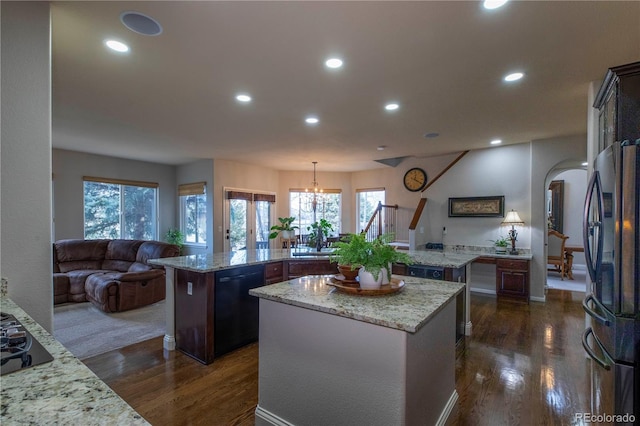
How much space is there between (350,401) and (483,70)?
9.55ft

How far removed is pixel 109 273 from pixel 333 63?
5.09 m

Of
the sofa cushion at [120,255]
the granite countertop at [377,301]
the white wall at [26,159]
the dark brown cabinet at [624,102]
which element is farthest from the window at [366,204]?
the white wall at [26,159]

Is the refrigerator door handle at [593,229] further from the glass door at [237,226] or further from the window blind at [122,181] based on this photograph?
the window blind at [122,181]

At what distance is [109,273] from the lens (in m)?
5.20

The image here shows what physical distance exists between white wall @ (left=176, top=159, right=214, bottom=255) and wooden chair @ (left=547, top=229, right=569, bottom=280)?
7886mm

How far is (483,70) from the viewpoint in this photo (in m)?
2.77

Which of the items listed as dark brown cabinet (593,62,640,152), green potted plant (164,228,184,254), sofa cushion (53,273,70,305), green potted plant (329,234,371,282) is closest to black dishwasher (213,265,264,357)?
green potted plant (329,234,371,282)

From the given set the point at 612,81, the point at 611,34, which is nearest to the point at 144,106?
the point at 611,34

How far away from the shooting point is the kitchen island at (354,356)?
157 cm

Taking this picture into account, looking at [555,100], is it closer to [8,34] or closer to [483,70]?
[483,70]

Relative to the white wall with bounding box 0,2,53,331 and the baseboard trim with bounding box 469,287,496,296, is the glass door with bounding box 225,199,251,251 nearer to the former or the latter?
the baseboard trim with bounding box 469,287,496,296

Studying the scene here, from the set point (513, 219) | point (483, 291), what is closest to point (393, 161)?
point (513, 219)

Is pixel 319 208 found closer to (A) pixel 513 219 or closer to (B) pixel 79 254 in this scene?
(A) pixel 513 219

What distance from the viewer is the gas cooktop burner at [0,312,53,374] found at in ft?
3.09
